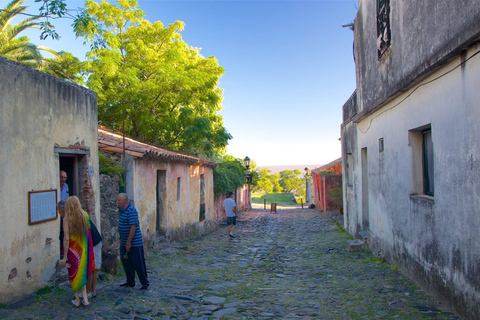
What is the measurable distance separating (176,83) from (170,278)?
41.8 feet

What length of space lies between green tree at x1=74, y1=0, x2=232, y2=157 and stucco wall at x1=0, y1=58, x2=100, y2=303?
439 inches

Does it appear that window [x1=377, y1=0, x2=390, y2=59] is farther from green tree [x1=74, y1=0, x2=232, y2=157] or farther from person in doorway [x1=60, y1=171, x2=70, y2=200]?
green tree [x1=74, y1=0, x2=232, y2=157]

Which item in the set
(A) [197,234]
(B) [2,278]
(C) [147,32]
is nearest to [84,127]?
(B) [2,278]

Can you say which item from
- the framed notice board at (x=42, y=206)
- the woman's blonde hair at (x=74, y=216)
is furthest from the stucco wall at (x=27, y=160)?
the woman's blonde hair at (x=74, y=216)

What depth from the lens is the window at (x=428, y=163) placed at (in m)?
6.36

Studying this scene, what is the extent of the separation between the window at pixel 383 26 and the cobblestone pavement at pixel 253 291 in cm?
464

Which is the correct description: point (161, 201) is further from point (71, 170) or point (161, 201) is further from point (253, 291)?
point (253, 291)

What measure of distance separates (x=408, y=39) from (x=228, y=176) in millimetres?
16863

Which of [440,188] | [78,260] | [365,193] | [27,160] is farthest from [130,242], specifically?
[365,193]

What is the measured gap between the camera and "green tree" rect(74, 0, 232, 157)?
1797 cm

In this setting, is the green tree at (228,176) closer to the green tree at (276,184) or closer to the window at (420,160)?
the window at (420,160)

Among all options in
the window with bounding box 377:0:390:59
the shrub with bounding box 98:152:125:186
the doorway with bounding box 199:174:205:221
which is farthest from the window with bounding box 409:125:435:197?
the doorway with bounding box 199:174:205:221

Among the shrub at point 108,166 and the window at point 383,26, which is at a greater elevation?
the window at point 383,26

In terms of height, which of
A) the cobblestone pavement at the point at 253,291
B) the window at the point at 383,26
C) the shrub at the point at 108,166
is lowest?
the cobblestone pavement at the point at 253,291
